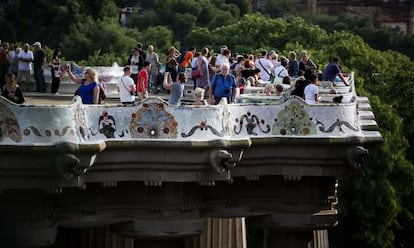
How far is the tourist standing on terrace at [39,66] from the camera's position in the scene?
35.0 meters

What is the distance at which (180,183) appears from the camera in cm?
2756

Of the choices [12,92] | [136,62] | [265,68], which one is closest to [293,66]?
[265,68]

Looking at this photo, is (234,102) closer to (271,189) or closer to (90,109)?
(271,189)

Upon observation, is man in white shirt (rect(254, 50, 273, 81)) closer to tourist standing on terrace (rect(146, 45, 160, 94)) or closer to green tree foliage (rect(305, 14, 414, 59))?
tourist standing on terrace (rect(146, 45, 160, 94))

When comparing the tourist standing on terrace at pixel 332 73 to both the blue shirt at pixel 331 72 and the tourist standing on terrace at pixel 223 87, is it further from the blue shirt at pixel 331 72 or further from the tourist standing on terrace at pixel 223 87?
the tourist standing on terrace at pixel 223 87

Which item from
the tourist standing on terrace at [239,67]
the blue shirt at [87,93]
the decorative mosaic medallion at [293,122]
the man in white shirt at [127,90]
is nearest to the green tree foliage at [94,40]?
the tourist standing on terrace at [239,67]

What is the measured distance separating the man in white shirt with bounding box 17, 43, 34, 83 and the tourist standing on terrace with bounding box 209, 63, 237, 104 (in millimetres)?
7798

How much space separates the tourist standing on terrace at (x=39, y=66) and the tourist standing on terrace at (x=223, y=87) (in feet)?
22.3

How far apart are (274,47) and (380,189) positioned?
20.3m

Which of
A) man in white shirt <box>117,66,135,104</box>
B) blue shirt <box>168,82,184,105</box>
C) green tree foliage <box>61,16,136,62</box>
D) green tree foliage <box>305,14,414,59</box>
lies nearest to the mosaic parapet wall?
blue shirt <box>168,82,184,105</box>

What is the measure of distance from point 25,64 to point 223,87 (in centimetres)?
843

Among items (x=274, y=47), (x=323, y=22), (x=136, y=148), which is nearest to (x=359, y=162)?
(x=136, y=148)

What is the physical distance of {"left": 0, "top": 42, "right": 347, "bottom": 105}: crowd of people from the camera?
28.2 meters

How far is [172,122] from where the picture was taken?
26.6 metres
